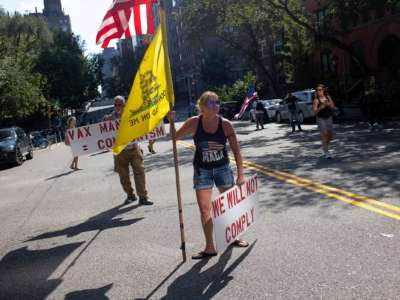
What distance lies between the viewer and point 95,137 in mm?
11008

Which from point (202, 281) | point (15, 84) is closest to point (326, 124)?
point (202, 281)

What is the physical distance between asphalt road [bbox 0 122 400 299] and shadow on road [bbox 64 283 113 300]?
1 cm

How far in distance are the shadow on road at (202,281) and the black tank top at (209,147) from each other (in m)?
1.01

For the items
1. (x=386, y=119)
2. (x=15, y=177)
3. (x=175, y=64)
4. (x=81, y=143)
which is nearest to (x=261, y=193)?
(x=81, y=143)

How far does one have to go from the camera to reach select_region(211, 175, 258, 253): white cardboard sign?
5.12 metres

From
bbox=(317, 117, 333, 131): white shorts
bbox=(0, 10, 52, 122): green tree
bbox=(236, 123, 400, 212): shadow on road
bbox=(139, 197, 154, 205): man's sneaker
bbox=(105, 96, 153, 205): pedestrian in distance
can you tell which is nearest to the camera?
bbox=(236, 123, 400, 212): shadow on road

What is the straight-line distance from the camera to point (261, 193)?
877 centimetres

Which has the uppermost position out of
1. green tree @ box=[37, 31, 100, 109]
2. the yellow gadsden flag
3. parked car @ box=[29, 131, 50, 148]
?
green tree @ box=[37, 31, 100, 109]

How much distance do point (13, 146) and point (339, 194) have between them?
54.3ft

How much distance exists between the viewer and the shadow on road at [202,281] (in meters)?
4.45

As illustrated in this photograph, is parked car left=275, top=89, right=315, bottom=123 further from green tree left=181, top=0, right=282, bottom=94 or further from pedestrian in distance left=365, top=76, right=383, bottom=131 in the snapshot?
green tree left=181, top=0, right=282, bottom=94

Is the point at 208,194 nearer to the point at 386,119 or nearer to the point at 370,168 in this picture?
the point at 370,168

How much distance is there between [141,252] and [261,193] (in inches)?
133

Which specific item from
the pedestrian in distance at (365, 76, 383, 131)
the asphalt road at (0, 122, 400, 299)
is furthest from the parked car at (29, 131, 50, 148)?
the asphalt road at (0, 122, 400, 299)
